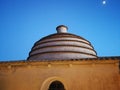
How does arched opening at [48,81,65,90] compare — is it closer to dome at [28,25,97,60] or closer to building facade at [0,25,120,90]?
building facade at [0,25,120,90]

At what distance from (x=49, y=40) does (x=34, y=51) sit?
1.58 metres

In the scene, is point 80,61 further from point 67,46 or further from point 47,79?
point 67,46

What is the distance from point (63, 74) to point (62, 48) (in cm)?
466

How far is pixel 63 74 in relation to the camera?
9859 millimetres

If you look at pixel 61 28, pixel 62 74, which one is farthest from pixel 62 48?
pixel 62 74

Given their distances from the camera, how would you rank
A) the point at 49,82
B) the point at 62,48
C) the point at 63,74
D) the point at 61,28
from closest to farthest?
the point at 63,74 < the point at 49,82 < the point at 62,48 < the point at 61,28

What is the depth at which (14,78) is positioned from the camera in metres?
10.3

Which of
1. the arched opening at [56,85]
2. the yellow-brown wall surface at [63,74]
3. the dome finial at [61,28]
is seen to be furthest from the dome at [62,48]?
the arched opening at [56,85]

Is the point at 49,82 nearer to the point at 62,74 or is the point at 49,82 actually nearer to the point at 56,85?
the point at 56,85

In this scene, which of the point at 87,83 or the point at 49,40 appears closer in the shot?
the point at 87,83

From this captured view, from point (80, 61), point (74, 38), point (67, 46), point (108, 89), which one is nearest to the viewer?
point (108, 89)

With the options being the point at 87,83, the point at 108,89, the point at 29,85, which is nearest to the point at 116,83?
the point at 108,89

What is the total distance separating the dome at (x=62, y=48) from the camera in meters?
13.9

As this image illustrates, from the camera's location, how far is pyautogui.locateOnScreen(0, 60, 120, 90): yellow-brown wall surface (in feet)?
30.7
